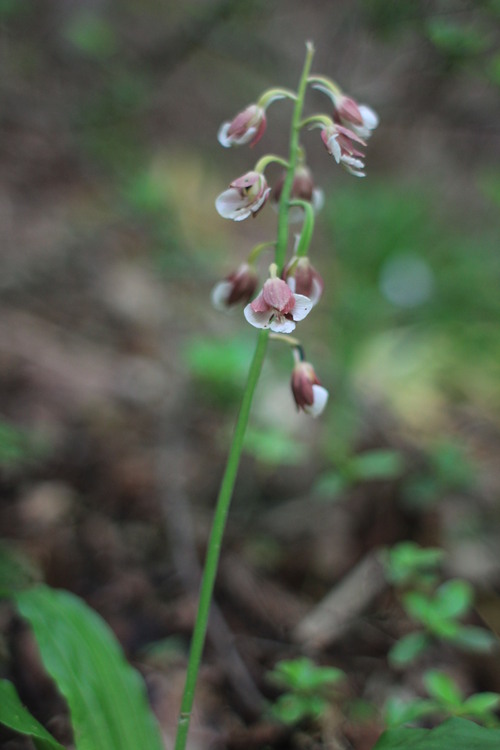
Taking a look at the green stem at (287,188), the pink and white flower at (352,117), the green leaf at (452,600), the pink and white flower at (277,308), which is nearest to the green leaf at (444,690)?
the green leaf at (452,600)

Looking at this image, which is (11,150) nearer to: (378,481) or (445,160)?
(378,481)

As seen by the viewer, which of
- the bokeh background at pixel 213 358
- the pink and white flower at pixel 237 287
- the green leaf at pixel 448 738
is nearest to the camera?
the green leaf at pixel 448 738

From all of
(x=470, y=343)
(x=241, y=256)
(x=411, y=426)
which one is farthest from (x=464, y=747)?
(x=241, y=256)

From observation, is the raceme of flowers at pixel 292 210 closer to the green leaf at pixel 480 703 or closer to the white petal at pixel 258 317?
the white petal at pixel 258 317

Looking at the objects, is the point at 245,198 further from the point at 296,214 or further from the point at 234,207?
the point at 296,214

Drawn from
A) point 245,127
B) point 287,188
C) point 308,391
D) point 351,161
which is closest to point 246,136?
point 245,127

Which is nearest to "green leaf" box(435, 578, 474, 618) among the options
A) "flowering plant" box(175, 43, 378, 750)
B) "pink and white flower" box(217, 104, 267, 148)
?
"flowering plant" box(175, 43, 378, 750)
